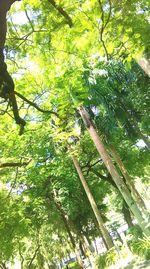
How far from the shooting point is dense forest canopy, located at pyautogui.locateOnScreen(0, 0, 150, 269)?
18.8 ft

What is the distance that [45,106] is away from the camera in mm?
12695

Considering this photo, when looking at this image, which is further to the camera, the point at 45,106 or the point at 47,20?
the point at 45,106

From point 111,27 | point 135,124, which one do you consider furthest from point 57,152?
point 111,27

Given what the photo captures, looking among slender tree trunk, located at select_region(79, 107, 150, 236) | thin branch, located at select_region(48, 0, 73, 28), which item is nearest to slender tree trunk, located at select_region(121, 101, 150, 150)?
slender tree trunk, located at select_region(79, 107, 150, 236)

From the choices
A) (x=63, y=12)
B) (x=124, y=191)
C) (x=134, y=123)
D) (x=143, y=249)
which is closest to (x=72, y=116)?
(x=63, y=12)

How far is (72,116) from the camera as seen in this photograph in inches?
Answer: 246

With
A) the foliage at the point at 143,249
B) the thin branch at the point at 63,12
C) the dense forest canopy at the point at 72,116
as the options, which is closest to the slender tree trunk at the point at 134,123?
the dense forest canopy at the point at 72,116

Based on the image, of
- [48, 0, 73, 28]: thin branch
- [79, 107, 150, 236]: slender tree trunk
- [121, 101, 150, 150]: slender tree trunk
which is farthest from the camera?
[121, 101, 150, 150]: slender tree trunk

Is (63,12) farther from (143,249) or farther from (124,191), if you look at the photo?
(143,249)

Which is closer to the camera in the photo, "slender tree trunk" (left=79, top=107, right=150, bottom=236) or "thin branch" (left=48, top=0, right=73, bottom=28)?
"thin branch" (left=48, top=0, right=73, bottom=28)

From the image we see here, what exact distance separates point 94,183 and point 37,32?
21.4 metres

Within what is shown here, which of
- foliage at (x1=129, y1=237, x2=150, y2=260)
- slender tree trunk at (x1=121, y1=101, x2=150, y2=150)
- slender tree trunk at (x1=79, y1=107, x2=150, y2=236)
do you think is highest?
slender tree trunk at (x1=121, y1=101, x2=150, y2=150)

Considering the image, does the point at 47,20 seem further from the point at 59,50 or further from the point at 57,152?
the point at 57,152

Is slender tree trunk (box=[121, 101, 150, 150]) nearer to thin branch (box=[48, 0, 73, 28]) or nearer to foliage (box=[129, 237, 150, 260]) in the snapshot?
foliage (box=[129, 237, 150, 260])
